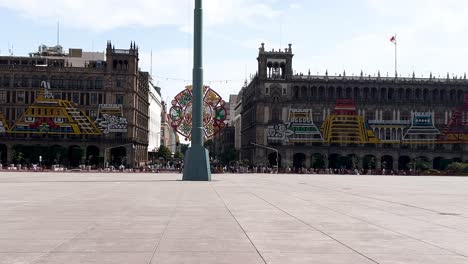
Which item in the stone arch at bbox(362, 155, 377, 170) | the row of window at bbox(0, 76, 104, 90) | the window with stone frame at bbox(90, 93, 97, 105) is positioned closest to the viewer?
the row of window at bbox(0, 76, 104, 90)

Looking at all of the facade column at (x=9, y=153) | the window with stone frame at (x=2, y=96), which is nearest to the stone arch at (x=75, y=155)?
the facade column at (x=9, y=153)

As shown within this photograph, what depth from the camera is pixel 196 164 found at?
5881cm

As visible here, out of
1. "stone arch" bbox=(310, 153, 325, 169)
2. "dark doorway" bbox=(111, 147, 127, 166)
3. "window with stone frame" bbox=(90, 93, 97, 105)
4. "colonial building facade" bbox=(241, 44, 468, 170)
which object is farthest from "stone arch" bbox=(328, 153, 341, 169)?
"window with stone frame" bbox=(90, 93, 97, 105)

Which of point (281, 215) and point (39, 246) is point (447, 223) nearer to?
point (281, 215)

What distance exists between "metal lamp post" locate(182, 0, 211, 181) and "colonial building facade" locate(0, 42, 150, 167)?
73.3 m

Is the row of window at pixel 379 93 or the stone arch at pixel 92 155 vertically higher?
the row of window at pixel 379 93

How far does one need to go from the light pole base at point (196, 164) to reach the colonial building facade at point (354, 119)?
81.7 meters

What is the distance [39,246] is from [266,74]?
132m

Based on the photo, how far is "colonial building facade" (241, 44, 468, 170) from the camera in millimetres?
141125

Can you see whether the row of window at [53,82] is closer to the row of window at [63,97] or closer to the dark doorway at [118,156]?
the row of window at [63,97]

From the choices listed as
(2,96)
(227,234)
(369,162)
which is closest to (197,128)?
(227,234)

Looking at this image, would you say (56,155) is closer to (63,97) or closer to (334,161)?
(63,97)

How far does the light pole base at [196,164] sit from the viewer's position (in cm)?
5838

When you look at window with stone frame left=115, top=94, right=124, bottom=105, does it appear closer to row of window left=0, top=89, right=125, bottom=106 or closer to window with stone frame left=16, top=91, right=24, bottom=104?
row of window left=0, top=89, right=125, bottom=106
